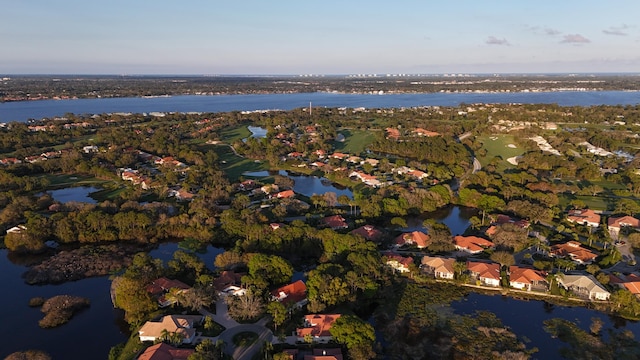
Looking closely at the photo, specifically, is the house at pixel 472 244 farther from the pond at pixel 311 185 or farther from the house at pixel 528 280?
the pond at pixel 311 185

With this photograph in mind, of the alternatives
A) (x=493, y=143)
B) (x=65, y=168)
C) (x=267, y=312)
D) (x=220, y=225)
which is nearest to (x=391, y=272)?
(x=267, y=312)

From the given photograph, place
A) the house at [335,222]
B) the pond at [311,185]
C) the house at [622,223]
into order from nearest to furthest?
the house at [622,223]
the house at [335,222]
the pond at [311,185]

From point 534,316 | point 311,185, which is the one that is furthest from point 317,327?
point 311,185

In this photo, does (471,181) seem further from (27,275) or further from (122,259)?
(27,275)

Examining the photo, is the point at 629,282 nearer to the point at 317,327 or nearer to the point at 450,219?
the point at 450,219

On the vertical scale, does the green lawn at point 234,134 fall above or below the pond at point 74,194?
above

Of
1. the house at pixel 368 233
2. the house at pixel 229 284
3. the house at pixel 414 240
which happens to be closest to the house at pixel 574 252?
the house at pixel 414 240
